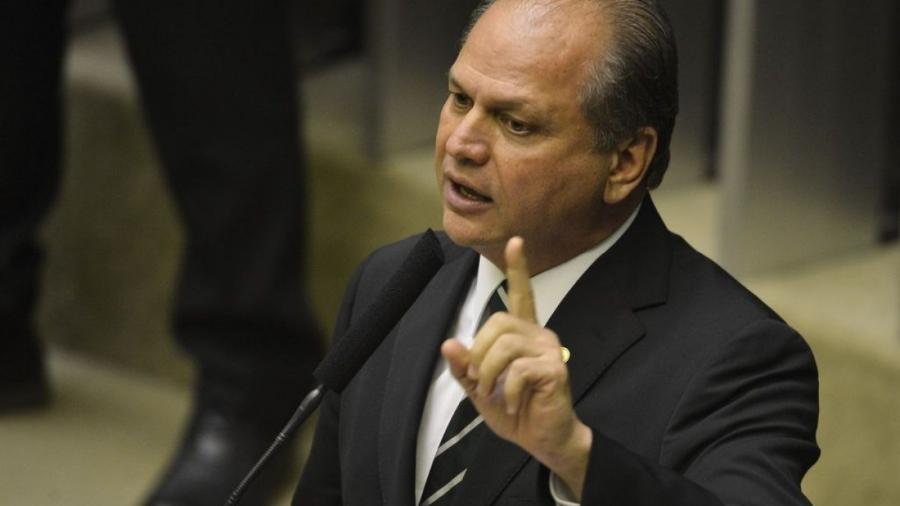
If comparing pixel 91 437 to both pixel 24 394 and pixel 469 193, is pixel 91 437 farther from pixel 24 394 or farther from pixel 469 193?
pixel 469 193

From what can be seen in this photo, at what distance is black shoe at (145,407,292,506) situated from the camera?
2.94 m

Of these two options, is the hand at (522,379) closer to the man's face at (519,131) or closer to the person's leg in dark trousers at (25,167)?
the man's face at (519,131)

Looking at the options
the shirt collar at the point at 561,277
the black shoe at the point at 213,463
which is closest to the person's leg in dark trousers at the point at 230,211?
the black shoe at the point at 213,463

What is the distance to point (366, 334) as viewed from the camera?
4.79ft

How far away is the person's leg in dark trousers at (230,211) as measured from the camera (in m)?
2.85

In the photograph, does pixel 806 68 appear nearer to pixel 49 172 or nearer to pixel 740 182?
pixel 740 182

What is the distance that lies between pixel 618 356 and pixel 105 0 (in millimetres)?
2711

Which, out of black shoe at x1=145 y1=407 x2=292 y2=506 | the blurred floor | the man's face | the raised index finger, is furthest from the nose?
the blurred floor

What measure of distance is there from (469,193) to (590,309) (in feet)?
0.47

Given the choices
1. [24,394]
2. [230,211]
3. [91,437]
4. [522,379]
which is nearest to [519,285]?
[522,379]

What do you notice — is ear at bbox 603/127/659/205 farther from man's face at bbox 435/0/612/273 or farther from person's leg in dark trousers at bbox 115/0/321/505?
person's leg in dark trousers at bbox 115/0/321/505

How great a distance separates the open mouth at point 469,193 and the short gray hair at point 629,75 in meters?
0.10

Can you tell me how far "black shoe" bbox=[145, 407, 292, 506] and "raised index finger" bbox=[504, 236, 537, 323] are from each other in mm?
1686

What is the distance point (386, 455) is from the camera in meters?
1.60
